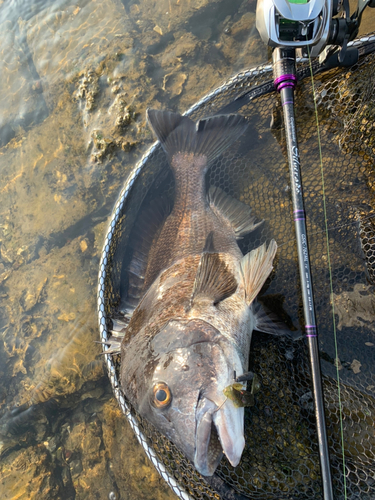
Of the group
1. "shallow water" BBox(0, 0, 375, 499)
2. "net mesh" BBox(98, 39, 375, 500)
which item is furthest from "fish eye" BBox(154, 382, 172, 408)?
"shallow water" BBox(0, 0, 375, 499)

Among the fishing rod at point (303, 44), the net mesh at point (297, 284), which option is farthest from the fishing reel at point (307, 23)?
the net mesh at point (297, 284)

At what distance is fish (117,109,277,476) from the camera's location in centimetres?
174

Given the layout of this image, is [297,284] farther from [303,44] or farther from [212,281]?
[303,44]

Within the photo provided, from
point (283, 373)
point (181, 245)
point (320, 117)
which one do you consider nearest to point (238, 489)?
point (283, 373)

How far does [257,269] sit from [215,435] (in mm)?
1243

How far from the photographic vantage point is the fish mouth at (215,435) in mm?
1658

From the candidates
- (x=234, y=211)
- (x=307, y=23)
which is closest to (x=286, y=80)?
(x=307, y=23)

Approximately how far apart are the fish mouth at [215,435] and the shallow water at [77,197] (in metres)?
1.98

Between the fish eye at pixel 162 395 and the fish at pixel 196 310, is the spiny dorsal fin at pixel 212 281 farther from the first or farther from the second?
the fish eye at pixel 162 395

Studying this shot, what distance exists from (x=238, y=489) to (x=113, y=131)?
4.00 metres

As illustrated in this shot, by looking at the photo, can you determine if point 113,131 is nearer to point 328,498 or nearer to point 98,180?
point 98,180

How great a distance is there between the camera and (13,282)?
14.1 feet

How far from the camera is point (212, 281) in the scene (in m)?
2.30

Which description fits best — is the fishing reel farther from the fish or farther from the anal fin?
the anal fin
